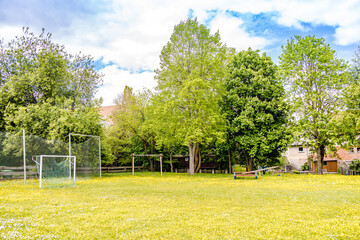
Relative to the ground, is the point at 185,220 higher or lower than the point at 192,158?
lower

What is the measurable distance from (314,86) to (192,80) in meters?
13.9

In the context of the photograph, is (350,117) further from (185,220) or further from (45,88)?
(45,88)

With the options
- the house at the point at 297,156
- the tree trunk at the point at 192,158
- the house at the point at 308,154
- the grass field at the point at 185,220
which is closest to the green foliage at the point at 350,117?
the tree trunk at the point at 192,158

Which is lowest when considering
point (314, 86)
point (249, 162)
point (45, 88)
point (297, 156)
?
point (297, 156)

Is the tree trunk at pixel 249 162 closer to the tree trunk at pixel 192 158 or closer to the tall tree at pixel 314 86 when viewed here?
the tall tree at pixel 314 86

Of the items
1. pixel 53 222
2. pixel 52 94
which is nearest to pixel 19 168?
pixel 52 94

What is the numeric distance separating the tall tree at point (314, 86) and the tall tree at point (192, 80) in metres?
8.10

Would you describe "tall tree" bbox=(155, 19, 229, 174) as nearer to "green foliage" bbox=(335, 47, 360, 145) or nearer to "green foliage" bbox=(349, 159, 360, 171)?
"green foliage" bbox=(335, 47, 360, 145)

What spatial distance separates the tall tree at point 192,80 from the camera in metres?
29.8

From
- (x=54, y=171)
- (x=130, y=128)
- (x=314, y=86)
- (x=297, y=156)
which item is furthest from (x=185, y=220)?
(x=297, y=156)

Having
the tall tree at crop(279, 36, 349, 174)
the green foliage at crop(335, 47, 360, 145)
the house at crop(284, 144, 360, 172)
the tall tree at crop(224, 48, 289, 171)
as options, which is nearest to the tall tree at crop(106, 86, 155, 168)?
the tall tree at crop(224, 48, 289, 171)

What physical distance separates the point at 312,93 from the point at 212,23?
1457 centimetres

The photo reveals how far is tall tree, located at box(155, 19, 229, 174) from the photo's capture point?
29.8m

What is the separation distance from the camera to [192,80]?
29453mm
